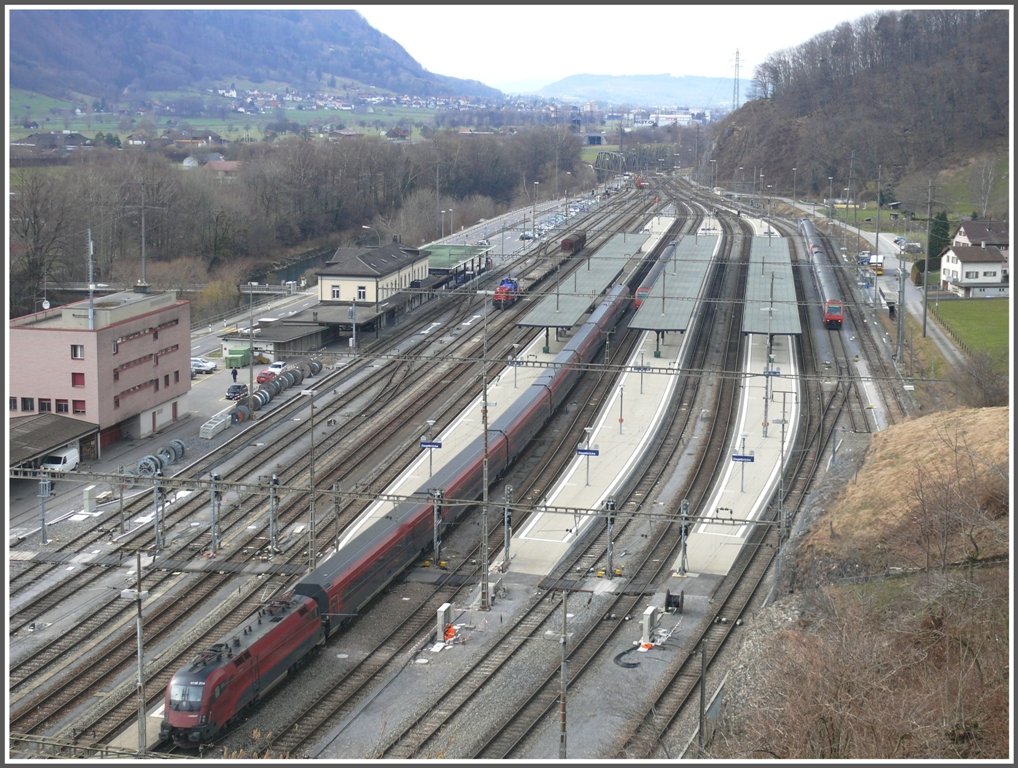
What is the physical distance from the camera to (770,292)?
40.4 metres

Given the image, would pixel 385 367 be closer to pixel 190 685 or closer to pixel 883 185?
pixel 190 685

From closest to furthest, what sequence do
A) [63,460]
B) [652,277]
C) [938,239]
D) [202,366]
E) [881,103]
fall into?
[63,460]
[202,366]
[652,277]
[938,239]
[881,103]

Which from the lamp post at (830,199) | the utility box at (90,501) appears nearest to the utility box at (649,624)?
the utility box at (90,501)

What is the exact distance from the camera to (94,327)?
1016 inches

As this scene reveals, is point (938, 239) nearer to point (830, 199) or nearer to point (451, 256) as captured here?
point (451, 256)

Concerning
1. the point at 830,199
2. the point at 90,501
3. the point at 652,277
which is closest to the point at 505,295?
the point at 652,277

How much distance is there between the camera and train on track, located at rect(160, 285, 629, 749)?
14508mm

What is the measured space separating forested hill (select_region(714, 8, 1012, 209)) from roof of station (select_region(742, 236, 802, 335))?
19975 millimetres

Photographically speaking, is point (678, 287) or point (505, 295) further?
point (678, 287)

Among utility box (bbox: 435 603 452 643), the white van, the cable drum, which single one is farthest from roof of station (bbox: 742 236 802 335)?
utility box (bbox: 435 603 452 643)

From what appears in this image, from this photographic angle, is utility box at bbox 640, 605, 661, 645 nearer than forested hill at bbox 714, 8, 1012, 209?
Yes

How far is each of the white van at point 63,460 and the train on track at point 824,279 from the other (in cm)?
2368

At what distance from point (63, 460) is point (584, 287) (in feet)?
73.7

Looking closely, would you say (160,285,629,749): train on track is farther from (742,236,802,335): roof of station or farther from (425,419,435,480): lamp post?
(742,236,802,335): roof of station
